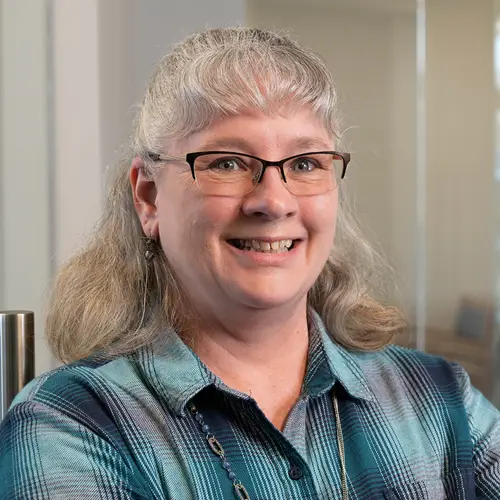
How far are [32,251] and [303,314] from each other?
1337 millimetres

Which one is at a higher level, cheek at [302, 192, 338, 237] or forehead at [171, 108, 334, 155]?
forehead at [171, 108, 334, 155]

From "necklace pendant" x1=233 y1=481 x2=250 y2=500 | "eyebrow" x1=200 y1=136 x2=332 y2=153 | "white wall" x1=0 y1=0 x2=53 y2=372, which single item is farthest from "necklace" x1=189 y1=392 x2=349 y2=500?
"white wall" x1=0 y1=0 x2=53 y2=372

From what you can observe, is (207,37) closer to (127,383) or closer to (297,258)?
(297,258)

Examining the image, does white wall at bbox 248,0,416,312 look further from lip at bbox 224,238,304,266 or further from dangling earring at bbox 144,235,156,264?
lip at bbox 224,238,304,266

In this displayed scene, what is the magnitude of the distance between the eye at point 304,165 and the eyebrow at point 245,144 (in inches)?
0.9

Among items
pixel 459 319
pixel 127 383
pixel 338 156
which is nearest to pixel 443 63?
pixel 459 319

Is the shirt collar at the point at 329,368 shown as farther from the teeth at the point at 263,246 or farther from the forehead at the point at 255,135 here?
the forehead at the point at 255,135

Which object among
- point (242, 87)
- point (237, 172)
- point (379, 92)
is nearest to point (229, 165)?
point (237, 172)

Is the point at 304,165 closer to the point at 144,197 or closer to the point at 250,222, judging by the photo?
the point at 250,222

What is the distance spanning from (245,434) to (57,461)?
0.33 meters

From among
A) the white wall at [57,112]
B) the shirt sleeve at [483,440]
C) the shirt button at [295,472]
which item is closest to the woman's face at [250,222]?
the shirt button at [295,472]

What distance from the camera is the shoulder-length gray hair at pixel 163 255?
1.56 meters

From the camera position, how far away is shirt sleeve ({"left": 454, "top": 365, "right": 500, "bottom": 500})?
168 cm

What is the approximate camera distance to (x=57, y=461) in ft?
4.61
